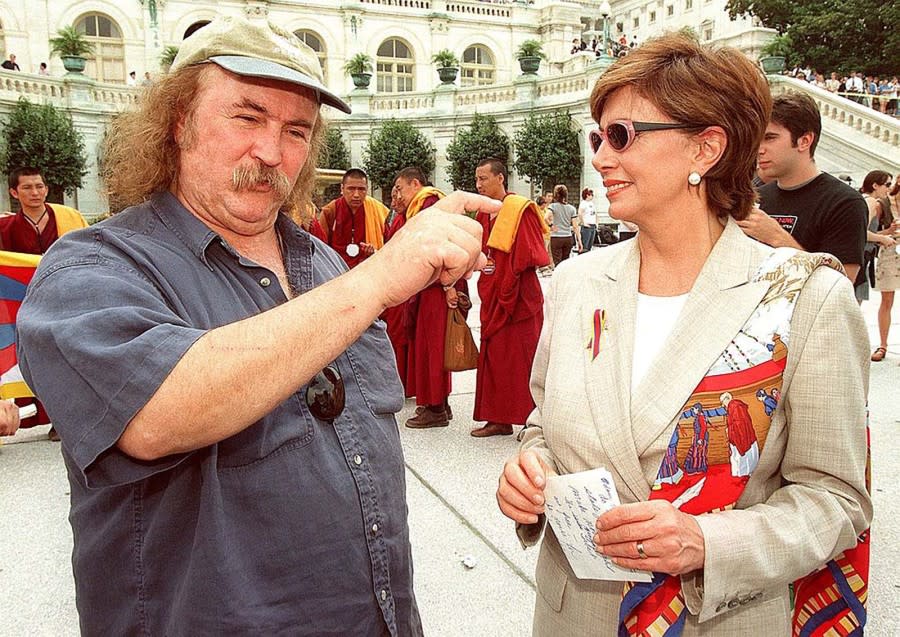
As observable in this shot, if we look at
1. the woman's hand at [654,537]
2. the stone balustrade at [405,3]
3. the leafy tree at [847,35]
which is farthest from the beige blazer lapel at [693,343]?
the stone balustrade at [405,3]

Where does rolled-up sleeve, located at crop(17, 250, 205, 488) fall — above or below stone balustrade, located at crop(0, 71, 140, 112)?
below

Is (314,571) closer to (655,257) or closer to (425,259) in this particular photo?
(425,259)

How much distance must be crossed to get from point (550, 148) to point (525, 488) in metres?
24.1

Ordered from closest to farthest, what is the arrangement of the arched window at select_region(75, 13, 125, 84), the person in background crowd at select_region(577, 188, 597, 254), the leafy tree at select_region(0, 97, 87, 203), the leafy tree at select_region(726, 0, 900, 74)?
the person in background crowd at select_region(577, 188, 597, 254) < the leafy tree at select_region(0, 97, 87, 203) < the leafy tree at select_region(726, 0, 900, 74) < the arched window at select_region(75, 13, 125, 84)

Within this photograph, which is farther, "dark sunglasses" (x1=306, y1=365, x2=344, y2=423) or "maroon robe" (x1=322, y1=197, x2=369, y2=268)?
"maroon robe" (x1=322, y1=197, x2=369, y2=268)

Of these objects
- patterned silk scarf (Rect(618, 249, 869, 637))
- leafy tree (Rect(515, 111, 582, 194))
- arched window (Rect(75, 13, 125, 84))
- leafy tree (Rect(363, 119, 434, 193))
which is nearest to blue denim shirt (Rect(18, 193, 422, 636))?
patterned silk scarf (Rect(618, 249, 869, 637))

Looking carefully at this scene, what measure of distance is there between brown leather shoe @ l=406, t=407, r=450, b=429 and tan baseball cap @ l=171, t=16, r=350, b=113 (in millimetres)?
4343

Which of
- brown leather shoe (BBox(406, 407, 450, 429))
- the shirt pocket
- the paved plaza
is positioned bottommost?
brown leather shoe (BBox(406, 407, 450, 429))

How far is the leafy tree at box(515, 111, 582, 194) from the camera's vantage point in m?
24.6

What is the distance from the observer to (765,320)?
4.93ft

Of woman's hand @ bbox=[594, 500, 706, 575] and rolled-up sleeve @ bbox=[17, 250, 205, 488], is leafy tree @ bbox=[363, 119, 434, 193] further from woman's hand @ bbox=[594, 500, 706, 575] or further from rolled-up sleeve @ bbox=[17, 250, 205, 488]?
rolled-up sleeve @ bbox=[17, 250, 205, 488]

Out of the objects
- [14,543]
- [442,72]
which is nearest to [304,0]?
[442,72]

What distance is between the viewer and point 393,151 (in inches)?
1036

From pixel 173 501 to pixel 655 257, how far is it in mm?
1286
